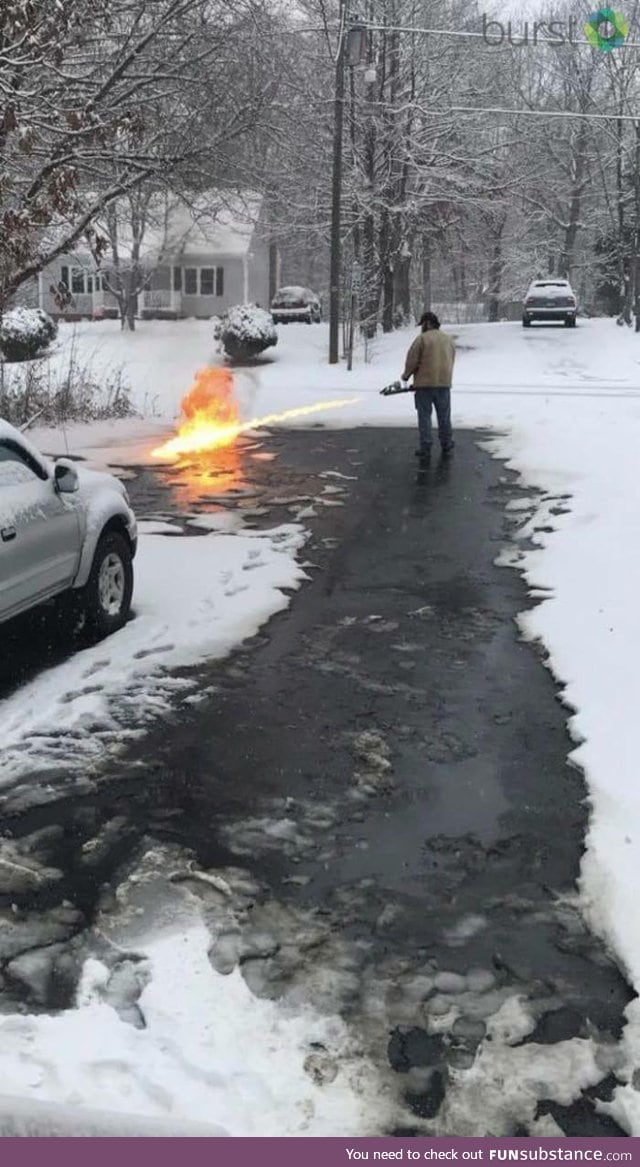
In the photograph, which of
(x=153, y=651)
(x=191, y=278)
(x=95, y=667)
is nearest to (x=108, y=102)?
(x=153, y=651)

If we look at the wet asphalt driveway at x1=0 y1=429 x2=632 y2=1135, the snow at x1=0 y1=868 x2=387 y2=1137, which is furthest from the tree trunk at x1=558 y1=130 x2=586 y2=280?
the snow at x1=0 y1=868 x2=387 y2=1137

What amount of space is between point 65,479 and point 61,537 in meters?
0.35

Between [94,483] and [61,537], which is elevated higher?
[94,483]

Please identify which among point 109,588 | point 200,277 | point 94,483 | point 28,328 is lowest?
point 109,588

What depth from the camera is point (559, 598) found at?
8.04 m

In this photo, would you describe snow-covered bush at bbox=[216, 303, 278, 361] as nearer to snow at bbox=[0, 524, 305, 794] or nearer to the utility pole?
the utility pole

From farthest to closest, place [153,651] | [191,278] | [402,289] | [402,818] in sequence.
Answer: [191,278] < [402,289] < [153,651] < [402,818]

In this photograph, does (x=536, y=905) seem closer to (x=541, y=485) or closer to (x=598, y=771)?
(x=598, y=771)

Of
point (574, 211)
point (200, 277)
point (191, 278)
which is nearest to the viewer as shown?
point (574, 211)

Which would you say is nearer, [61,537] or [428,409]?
[61,537]

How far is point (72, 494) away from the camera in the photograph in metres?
6.81

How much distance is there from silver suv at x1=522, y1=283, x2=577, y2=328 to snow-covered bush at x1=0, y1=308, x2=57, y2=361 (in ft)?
56.6

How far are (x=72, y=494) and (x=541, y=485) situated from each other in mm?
7264

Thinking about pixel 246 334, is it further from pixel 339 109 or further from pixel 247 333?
pixel 339 109
